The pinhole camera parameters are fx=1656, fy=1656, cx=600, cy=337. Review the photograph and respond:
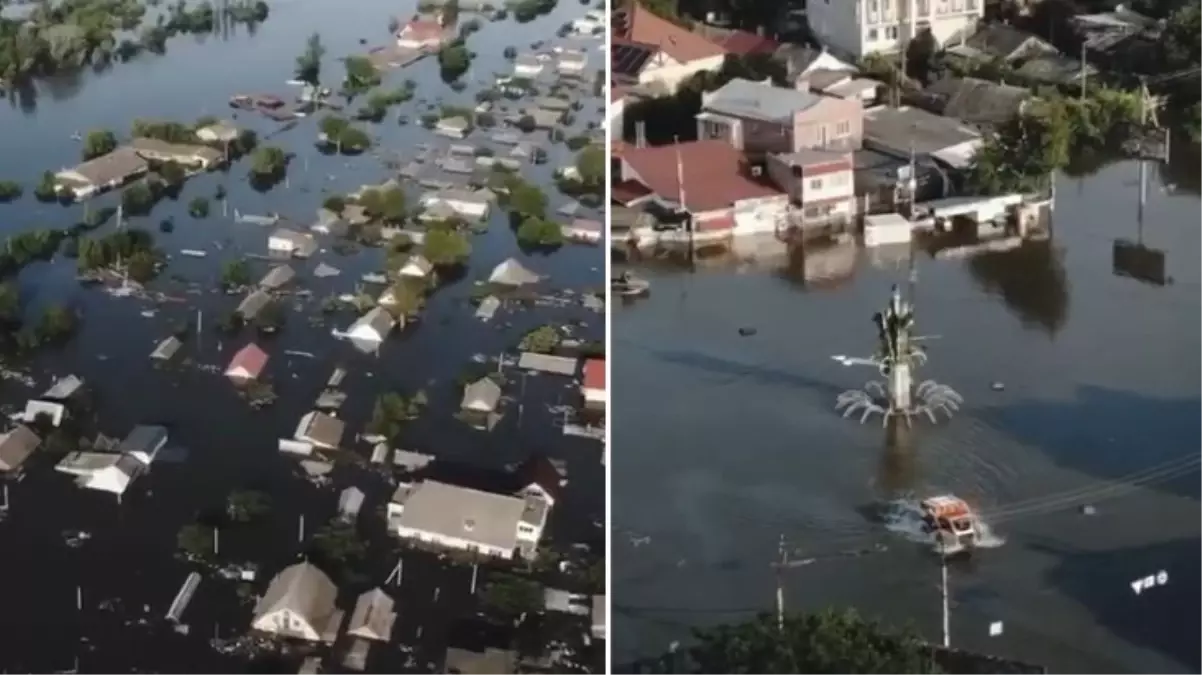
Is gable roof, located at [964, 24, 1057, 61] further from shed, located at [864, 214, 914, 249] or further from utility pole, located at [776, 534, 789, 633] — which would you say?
utility pole, located at [776, 534, 789, 633]

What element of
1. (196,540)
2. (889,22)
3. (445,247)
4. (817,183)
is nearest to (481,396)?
(445,247)

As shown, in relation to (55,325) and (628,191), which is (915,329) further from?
(55,325)

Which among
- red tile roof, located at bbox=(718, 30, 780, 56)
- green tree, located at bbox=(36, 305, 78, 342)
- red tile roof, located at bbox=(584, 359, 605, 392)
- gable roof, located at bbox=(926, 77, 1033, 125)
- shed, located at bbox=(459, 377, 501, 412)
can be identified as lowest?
shed, located at bbox=(459, 377, 501, 412)

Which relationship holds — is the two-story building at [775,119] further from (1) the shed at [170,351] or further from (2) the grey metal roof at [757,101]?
(1) the shed at [170,351]

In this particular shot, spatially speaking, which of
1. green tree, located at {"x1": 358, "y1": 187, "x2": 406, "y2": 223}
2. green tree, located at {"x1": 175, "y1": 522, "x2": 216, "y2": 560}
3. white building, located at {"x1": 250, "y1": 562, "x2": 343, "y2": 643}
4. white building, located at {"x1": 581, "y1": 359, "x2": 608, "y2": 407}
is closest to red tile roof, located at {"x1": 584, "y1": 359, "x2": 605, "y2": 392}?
white building, located at {"x1": 581, "y1": 359, "x2": 608, "y2": 407}

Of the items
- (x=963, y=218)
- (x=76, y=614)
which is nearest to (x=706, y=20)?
(x=963, y=218)
